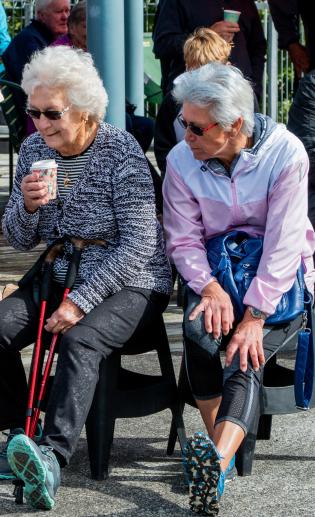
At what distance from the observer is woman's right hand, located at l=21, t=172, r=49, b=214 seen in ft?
14.7

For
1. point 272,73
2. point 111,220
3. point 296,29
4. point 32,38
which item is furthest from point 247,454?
point 272,73

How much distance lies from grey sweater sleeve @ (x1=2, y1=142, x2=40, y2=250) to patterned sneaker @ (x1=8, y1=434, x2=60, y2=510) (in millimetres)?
946

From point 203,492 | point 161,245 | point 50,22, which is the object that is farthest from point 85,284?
point 50,22

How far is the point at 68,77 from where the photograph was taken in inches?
181

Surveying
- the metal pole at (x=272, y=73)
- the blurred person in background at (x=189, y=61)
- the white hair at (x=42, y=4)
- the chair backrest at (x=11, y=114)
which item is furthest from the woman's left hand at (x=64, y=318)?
the metal pole at (x=272, y=73)

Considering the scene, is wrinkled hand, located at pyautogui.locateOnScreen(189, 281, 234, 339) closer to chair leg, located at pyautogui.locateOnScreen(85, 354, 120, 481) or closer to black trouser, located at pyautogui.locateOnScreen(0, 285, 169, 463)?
black trouser, located at pyautogui.locateOnScreen(0, 285, 169, 463)

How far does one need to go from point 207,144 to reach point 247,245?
40cm

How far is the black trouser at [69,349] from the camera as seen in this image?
14.2 ft

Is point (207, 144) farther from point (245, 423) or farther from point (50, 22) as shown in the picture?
point (50, 22)

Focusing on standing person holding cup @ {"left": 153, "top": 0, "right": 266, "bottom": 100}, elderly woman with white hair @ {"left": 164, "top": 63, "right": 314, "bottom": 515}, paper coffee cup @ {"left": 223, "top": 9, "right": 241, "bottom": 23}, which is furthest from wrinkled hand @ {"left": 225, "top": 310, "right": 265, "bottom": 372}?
paper coffee cup @ {"left": 223, "top": 9, "right": 241, "bottom": 23}

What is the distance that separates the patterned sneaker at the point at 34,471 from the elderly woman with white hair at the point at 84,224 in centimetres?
40

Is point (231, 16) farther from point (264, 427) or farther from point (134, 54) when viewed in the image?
point (264, 427)

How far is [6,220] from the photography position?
192 inches

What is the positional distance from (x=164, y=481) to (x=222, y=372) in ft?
1.50
